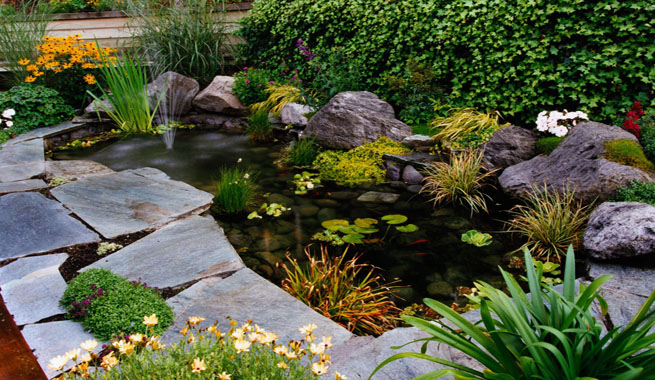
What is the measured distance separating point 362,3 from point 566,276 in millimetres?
5463

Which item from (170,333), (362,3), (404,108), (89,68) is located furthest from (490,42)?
(89,68)

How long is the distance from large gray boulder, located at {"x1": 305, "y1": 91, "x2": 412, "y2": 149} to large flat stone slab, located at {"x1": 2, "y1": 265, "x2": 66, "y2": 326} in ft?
11.3

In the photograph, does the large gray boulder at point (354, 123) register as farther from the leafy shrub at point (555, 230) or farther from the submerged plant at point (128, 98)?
the submerged plant at point (128, 98)

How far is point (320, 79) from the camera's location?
247 inches

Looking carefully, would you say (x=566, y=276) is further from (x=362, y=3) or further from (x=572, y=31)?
(x=362, y=3)

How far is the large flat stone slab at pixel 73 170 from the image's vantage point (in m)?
4.25

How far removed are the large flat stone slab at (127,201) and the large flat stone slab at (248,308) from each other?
1.05 meters

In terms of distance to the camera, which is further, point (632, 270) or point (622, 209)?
point (622, 209)

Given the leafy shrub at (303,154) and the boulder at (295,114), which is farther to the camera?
the boulder at (295,114)

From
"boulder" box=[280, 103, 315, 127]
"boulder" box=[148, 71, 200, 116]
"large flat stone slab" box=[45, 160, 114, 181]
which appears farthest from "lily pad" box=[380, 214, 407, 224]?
"boulder" box=[148, 71, 200, 116]

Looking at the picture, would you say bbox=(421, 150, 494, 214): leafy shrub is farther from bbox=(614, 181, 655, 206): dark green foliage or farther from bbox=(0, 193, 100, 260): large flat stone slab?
bbox=(0, 193, 100, 260): large flat stone slab

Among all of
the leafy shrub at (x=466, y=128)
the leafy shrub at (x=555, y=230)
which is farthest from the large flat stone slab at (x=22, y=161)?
the leafy shrub at (x=555, y=230)

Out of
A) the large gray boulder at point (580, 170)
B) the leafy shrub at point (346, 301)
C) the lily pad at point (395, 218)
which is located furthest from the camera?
the lily pad at point (395, 218)

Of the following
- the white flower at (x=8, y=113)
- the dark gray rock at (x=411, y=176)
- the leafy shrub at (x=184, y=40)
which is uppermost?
the leafy shrub at (x=184, y=40)
